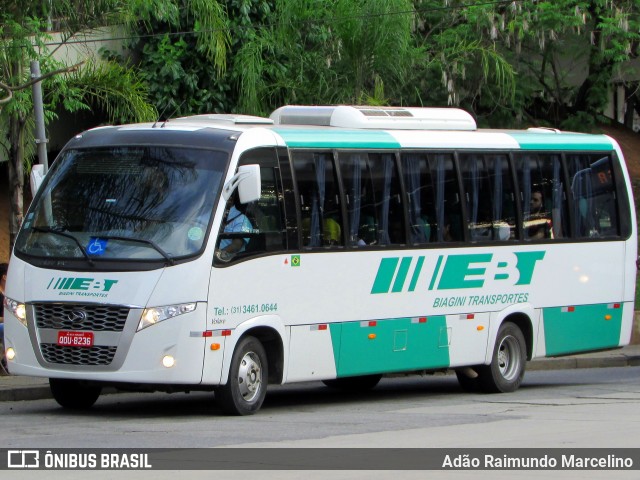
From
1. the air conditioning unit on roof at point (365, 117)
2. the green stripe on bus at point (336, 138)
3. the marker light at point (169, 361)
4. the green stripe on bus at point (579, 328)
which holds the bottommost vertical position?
the green stripe on bus at point (579, 328)

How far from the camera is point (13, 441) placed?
11.0m

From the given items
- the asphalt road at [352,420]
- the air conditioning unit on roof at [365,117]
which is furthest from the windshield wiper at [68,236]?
the air conditioning unit on roof at [365,117]

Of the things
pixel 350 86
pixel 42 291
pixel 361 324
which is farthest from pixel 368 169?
pixel 350 86

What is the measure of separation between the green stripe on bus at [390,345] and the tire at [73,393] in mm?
2635

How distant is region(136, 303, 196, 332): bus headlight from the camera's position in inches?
490

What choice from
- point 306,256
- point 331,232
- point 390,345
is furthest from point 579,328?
point 306,256

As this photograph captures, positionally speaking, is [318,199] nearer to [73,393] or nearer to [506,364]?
[73,393]

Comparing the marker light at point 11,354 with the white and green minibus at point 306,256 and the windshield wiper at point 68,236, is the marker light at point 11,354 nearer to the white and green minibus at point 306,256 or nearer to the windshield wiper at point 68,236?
the white and green minibus at point 306,256

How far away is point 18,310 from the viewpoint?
1308 cm

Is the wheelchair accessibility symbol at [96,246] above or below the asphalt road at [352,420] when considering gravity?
above

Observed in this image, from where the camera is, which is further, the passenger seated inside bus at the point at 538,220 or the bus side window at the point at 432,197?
the passenger seated inside bus at the point at 538,220

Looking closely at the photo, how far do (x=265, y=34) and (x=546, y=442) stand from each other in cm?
1502

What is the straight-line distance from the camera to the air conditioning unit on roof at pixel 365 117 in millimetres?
15344

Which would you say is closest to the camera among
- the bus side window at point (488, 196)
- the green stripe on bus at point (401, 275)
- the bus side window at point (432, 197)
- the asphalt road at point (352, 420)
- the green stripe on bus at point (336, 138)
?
the asphalt road at point (352, 420)
